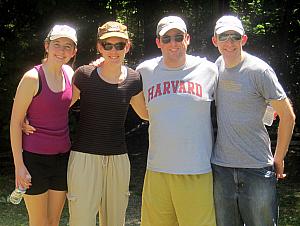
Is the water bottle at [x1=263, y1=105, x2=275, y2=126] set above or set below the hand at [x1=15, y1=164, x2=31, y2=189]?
above

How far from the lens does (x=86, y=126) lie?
140 inches

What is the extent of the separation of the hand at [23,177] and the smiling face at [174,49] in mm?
1205

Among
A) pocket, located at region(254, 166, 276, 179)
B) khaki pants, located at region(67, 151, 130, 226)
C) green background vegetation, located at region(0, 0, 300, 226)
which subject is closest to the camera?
pocket, located at region(254, 166, 276, 179)

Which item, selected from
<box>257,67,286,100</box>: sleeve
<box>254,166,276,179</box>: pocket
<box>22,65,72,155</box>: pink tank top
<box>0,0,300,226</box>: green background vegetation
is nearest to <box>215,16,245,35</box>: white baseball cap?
<box>257,67,286,100</box>: sleeve

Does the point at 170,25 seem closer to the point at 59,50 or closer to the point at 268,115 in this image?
the point at 59,50

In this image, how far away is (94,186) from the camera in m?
3.51

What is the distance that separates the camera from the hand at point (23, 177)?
342cm

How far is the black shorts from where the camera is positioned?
351 cm

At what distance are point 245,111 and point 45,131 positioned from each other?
137 cm

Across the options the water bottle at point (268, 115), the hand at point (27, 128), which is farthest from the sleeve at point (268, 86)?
the hand at point (27, 128)

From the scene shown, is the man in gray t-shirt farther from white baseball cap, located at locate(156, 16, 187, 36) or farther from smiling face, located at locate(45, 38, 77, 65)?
smiling face, located at locate(45, 38, 77, 65)

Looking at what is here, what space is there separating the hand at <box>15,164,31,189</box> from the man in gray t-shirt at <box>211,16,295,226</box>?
49.7 inches

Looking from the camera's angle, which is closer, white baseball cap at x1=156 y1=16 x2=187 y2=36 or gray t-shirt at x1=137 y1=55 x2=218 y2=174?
gray t-shirt at x1=137 y1=55 x2=218 y2=174

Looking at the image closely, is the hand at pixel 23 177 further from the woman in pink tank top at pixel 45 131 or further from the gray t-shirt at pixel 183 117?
the gray t-shirt at pixel 183 117
